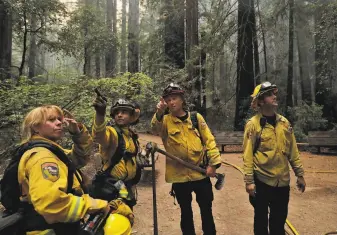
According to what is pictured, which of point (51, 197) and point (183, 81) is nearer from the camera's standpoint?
point (51, 197)

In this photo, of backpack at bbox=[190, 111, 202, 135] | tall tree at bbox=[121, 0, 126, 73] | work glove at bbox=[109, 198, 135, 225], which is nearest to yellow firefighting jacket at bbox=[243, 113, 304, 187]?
backpack at bbox=[190, 111, 202, 135]

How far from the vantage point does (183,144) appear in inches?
156

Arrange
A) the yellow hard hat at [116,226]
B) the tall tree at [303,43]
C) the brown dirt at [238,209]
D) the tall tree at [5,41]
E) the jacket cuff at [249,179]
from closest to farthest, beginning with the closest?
the yellow hard hat at [116,226]
the jacket cuff at [249,179]
the brown dirt at [238,209]
the tall tree at [5,41]
the tall tree at [303,43]

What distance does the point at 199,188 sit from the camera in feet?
13.2

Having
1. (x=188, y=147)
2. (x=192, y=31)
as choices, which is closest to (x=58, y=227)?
(x=188, y=147)

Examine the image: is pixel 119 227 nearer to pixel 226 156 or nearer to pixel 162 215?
pixel 162 215

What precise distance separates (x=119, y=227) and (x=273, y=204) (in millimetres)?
2231

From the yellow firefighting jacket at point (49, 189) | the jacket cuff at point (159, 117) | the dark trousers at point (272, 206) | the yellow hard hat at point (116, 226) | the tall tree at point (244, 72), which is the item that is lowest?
the dark trousers at point (272, 206)

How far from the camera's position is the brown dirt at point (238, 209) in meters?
5.54

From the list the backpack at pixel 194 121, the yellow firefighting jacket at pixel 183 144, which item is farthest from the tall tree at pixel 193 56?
the yellow firefighting jacket at pixel 183 144

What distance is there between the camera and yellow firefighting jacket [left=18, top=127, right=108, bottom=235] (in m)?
2.00

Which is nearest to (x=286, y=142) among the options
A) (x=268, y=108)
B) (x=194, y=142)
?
(x=268, y=108)

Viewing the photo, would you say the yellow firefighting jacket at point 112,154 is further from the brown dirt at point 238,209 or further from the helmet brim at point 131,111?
the brown dirt at point 238,209

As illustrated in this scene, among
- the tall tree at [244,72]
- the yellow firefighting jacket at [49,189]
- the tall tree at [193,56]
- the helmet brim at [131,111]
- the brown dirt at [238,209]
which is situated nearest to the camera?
the yellow firefighting jacket at [49,189]
